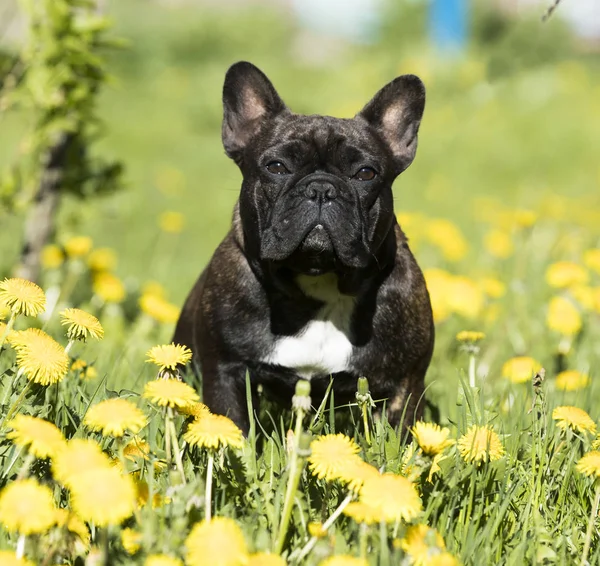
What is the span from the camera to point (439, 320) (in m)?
4.81

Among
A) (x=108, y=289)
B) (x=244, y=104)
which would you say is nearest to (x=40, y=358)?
(x=244, y=104)

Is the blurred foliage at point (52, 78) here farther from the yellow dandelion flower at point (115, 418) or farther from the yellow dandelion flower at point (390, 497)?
the yellow dandelion flower at point (390, 497)

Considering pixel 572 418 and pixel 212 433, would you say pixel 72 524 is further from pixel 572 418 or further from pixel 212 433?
pixel 572 418

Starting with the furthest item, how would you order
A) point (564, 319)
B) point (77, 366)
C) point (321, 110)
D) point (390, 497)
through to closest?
1. point (321, 110)
2. point (564, 319)
3. point (77, 366)
4. point (390, 497)

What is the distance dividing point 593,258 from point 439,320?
0.85 meters

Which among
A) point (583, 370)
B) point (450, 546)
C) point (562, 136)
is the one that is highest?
point (562, 136)

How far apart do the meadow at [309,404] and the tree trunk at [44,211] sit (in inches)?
4.3

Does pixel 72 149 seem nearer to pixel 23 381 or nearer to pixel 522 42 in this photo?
pixel 23 381

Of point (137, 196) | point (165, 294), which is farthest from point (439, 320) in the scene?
point (137, 196)

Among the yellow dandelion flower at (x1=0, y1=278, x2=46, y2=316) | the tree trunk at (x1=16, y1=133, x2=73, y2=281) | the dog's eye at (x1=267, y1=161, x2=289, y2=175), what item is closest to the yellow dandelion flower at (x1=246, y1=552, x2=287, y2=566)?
the yellow dandelion flower at (x1=0, y1=278, x2=46, y2=316)

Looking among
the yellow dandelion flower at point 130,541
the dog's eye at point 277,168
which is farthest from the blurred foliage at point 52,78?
the yellow dandelion flower at point 130,541

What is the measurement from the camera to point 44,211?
4.73 metres

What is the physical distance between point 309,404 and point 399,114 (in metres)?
1.54

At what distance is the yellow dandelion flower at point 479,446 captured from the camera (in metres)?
2.15
